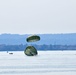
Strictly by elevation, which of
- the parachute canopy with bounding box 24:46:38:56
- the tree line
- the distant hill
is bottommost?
the parachute canopy with bounding box 24:46:38:56

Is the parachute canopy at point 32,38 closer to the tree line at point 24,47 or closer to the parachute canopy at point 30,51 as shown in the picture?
the tree line at point 24,47

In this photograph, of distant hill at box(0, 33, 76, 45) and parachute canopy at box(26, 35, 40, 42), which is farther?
distant hill at box(0, 33, 76, 45)

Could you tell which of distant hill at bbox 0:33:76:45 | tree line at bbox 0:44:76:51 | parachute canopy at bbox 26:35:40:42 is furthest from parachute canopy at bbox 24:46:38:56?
distant hill at bbox 0:33:76:45

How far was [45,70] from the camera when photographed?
120 inches

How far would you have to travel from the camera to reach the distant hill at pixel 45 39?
5.38 meters

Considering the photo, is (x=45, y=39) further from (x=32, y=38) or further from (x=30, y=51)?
(x=30, y=51)

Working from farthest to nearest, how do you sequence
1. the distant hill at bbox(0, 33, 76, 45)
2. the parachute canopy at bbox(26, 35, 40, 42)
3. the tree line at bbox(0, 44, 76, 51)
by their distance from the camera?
1. the distant hill at bbox(0, 33, 76, 45)
2. the tree line at bbox(0, 44, 76, 51)
3. the parachute canopy at bbox(26, 35, 40, 42)

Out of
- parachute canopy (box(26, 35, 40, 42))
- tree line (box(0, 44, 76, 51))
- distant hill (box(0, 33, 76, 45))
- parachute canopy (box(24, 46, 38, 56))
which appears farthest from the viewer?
distant hill (box(0, 33, 76, 45))

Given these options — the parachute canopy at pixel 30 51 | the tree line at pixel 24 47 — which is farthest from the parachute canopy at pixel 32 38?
the parachute canopy at pixel 30 51

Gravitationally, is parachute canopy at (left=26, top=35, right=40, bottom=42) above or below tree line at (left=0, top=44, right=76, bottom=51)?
above

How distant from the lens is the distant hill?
17.7ft

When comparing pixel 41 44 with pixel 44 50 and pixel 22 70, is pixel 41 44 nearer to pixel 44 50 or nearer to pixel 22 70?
pixel 44 50

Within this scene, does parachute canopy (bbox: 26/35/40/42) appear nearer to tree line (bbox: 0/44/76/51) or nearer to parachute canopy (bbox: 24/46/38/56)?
tree line (bbox: 0/44/76/51)

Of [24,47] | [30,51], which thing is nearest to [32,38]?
[24,47]
